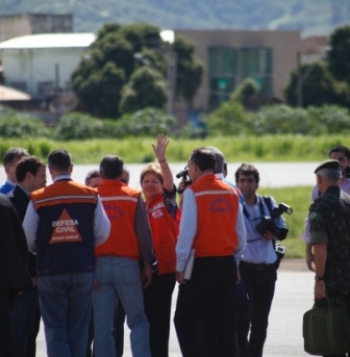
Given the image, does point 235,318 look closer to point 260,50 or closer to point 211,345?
point 211,345

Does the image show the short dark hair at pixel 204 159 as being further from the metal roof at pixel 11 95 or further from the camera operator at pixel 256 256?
the metal roof at pixel 11 95

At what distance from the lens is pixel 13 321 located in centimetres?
903

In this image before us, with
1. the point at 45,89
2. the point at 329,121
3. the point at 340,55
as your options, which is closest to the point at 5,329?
the point at 329,121

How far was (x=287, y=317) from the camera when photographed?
506 inches

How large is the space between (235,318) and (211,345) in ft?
1.00

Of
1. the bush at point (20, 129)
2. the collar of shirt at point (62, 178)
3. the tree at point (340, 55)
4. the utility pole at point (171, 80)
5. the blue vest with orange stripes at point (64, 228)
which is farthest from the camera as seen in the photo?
the tree at point (340, 55)

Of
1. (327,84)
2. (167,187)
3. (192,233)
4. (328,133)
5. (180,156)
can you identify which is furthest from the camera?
(327,84)

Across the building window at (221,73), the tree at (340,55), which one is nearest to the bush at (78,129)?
the tree at (340,55)

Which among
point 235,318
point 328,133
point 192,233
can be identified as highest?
point 192,233

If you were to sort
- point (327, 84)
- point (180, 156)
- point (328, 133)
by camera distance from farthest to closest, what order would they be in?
point (327, 84) → point (328, 133) → point (180, 156)

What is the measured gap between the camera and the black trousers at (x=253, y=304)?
9.62 meters

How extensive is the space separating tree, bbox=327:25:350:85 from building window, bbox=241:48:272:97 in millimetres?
19832

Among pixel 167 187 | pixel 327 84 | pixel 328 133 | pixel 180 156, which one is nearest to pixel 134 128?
pixel 328 133

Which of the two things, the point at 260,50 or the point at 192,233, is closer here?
the point at 192,233
